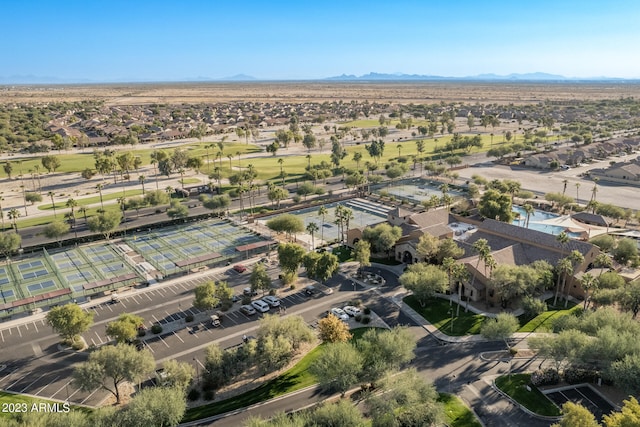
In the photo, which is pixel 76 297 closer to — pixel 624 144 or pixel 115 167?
pixel 115 167

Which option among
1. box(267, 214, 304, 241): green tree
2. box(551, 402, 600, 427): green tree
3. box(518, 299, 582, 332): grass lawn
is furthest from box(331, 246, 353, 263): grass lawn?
box(551, 402, 600, 427): green tree

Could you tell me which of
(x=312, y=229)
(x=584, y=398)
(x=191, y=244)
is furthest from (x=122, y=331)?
(x=584, y=398)

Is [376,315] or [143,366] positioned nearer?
[143,366]

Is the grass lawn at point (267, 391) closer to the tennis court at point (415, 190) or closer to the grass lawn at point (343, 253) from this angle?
the grass lawn at point (343, 253)

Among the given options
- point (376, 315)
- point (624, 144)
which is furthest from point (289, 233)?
point (624, 144)

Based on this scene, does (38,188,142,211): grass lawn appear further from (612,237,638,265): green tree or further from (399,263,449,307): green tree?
(612,237,638,265): green tree

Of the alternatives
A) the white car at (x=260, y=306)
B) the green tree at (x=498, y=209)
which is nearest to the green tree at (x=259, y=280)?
the white car at (x=260, y=306)
